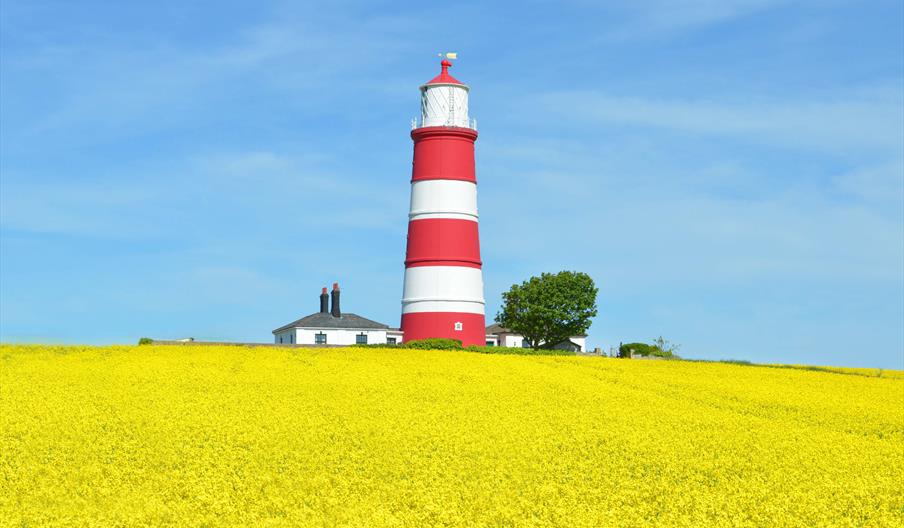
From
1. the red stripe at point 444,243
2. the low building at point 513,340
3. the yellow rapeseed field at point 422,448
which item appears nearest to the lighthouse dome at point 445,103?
the red stripe at point 444,243

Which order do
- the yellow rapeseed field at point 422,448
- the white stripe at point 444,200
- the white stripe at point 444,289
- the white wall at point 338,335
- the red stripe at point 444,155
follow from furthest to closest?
the white wall at point 338,335, the red stripe at point 444,155, the white stripe at point 444,200, the white stripe at point 444,289, the yellow rapeseed field at point 422,448

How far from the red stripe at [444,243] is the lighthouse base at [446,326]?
8.90ft

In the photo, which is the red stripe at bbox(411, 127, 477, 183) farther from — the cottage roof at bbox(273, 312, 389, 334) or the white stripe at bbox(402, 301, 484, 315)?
the cottage roof at bbox(273, 312, 389, 334)

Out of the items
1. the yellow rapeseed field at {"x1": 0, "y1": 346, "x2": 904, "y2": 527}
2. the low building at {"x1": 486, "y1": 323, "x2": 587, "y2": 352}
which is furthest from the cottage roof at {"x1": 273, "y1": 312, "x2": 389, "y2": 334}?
the yellow rapeseed field at {"x1": 0, "y1": 346, "x2": 904, "y2": 527}

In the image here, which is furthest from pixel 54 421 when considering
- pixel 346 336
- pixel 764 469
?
pixel 346 336

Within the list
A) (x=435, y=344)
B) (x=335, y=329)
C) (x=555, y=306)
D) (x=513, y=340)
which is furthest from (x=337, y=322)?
(x=435, y=344)

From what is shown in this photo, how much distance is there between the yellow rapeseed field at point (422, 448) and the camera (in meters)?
17.9

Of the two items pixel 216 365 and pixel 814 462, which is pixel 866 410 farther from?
pixel 216 365

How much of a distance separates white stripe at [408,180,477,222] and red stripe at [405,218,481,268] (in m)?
0.34

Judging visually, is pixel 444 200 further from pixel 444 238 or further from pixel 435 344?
pixel 435 344

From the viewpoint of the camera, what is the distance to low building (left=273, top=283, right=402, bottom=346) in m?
76.6

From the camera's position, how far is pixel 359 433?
24312 millimetres

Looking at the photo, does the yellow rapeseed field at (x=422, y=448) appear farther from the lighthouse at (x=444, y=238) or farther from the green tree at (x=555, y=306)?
the green tree at (x=555, y=306)

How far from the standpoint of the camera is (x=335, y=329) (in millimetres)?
77625
